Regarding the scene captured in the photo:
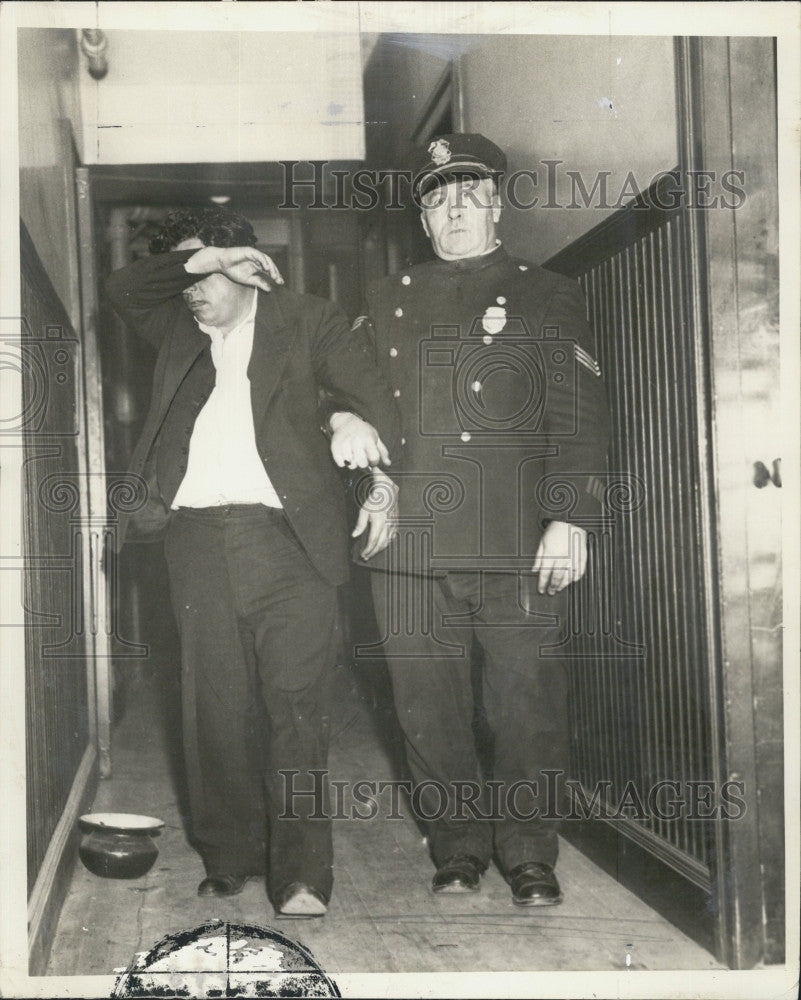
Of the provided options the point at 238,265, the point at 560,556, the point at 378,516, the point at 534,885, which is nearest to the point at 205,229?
the point at 238,265

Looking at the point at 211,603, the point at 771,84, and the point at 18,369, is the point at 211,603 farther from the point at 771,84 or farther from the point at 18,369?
the point at 771,84

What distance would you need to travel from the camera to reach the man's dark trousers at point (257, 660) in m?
1.88

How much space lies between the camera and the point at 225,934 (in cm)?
183

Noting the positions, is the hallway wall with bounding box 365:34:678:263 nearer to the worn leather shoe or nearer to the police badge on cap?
the police badge on cap

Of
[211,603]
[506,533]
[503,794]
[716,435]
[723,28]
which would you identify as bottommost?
[503,794]

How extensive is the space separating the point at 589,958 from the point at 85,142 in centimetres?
187

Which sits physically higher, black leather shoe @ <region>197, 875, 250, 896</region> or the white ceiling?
the white ceiling

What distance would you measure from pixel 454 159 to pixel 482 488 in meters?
0.65

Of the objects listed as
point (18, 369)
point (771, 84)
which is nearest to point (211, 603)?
point (18, 369)

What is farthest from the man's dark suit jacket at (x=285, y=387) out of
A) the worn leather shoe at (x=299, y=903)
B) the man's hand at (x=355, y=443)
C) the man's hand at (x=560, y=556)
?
the worn leather shoe at (x=299, y=903)

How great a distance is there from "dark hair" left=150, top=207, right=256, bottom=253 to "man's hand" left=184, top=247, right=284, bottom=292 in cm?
1

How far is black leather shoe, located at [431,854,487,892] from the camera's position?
1.90 meters

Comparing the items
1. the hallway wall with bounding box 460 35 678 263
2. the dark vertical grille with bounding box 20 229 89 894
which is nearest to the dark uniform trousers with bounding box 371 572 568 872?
the dark vertical grille with bounding box 20 229 89 894

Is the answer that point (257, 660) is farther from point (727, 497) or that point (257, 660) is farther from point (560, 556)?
point (727, 497)
